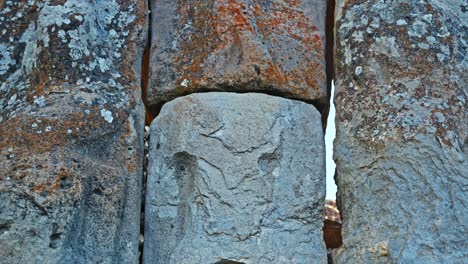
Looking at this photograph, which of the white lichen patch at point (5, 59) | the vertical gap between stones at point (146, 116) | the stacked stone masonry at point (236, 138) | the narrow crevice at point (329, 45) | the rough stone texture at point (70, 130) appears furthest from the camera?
the narrow crevice at point (329, 45)

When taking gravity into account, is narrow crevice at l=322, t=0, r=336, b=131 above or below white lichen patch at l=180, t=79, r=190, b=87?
above

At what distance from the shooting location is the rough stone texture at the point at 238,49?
12.7 feet

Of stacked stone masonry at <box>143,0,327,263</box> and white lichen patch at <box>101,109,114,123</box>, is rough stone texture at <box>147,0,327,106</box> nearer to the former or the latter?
stacked stone masonry at <box>143,0,327,263</box>

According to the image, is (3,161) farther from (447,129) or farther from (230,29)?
(447,129)

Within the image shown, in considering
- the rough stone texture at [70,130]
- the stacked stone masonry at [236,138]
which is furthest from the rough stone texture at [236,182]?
the rough stone texture at [70,130]

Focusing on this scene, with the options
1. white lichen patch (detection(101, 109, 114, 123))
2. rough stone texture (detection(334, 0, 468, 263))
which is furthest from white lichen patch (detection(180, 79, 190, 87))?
rough stone texture (detection(334, 0, 468, 263))

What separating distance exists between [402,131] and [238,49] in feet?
2.32

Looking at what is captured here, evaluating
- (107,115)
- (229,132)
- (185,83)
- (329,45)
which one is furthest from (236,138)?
(329,45)

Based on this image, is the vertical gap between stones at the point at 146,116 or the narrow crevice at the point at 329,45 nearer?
the vertical gap between stones at the point at 146,116

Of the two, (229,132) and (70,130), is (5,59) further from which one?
(229,132)

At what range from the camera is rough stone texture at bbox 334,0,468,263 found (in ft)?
11.6

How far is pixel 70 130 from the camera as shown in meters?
3.58

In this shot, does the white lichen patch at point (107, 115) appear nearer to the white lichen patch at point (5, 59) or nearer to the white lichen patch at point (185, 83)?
the white lichen patch at point (185, 83)

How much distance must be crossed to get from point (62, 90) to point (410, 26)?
131 centimetres
